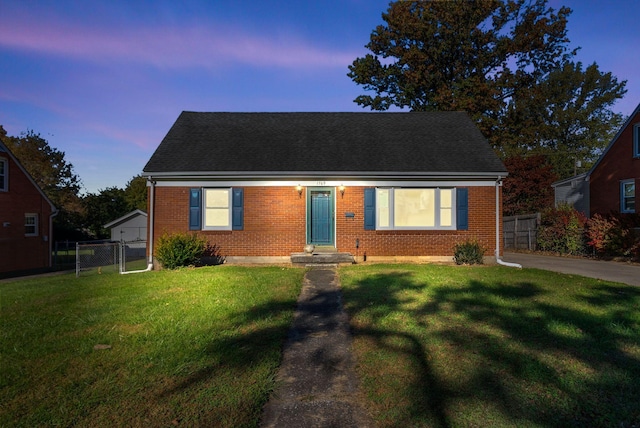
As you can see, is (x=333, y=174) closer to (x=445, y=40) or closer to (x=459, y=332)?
(x=459, y=332)

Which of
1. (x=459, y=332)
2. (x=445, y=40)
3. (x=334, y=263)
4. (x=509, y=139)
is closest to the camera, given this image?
(x=459, y=332)

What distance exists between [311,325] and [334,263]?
A: 619 cm

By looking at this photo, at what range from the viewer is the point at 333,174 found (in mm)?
12625

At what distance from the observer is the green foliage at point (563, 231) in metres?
16.8

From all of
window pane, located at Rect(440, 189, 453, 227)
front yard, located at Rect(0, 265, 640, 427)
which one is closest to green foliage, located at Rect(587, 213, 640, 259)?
window pane, located at Rect(440, 189, 453, 227)

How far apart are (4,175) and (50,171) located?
20.2m

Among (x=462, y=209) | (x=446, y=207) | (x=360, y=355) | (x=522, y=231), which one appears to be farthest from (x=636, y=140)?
(x=360, y=355)

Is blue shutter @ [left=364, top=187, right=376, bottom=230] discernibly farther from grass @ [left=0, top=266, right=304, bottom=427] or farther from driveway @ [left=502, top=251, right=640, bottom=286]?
driveway @ [left=502, top=251, right=640, bottom=286]

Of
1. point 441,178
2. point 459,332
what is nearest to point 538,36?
point 441,178

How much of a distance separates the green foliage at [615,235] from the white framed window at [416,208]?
722cm

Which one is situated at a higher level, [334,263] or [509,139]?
[509,139]

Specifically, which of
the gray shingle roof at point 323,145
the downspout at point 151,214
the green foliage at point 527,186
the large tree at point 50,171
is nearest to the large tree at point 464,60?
the green foliage at point 527,186

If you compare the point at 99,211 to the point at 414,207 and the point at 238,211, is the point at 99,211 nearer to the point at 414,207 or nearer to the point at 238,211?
the point at 238,211

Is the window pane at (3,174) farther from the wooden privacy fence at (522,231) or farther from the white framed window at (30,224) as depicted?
the wooden privacy fence at (522,231)
